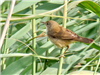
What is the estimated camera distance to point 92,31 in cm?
266

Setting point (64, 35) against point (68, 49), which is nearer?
point (64, 35)

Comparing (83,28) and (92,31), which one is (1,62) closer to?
(83,28)

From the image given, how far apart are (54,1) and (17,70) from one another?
0.64 metres

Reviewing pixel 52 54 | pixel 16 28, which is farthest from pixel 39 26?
pixel 52 54

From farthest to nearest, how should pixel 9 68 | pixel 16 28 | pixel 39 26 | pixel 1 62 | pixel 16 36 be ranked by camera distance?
pixel 39 26 < pixel 16 28 < pixel 1 62 < pixel 16 36 < pixel 9 68

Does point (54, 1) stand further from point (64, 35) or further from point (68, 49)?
point (68, 49)


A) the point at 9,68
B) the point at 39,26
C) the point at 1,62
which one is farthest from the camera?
the point at 39,26

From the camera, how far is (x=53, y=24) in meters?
2.07

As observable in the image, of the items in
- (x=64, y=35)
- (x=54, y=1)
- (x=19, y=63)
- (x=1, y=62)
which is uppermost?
(x=54, y=1)

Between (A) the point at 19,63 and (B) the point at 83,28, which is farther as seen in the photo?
(B) the point at 83,28

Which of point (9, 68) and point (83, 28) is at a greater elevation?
point (83, 28)

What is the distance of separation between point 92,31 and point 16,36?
53.3 inches

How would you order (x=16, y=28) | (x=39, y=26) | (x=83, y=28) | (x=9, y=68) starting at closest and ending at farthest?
(x=9, y=68) → (x=83, y=28) → (x=16, y=28) → (x=39, y=26)

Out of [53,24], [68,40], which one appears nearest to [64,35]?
Result: [68,40]
